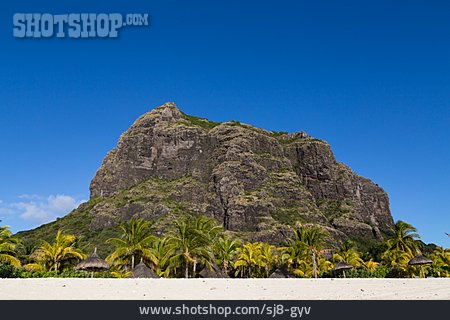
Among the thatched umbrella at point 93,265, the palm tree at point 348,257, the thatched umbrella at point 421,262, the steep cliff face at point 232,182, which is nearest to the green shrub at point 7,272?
the thatched umbrella at point 93,265

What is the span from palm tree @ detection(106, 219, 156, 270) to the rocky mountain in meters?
69.1

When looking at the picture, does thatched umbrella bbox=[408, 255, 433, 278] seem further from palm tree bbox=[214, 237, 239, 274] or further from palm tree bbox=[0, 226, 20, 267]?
palm tree bbox=[0, 226, 20, 267]

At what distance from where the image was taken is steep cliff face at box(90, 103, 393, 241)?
121688mm

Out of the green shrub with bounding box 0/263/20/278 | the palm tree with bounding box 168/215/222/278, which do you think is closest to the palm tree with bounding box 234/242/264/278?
the palm tree with bounding box 168/215/222/278

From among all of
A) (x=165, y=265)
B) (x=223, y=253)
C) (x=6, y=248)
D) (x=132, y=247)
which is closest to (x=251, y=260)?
(x=223, y=253)

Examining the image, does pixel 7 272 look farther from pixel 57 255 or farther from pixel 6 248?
pixel 6 248

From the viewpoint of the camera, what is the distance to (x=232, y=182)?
5123 inches

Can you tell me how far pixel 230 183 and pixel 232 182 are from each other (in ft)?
2.26

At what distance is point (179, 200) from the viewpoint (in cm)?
12700

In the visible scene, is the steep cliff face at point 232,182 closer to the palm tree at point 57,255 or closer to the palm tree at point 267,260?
the palm tree at point 267,260

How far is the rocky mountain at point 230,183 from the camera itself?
121188 millimetres
